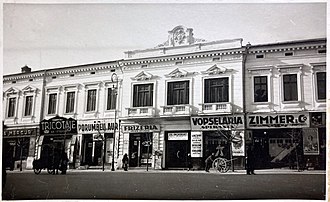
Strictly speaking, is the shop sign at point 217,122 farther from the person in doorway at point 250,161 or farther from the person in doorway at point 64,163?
the person in doorway at point 64,163

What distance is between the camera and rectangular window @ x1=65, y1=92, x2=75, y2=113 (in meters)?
4.90

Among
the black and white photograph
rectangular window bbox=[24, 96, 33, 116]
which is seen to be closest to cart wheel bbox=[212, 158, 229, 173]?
the black and white photograph

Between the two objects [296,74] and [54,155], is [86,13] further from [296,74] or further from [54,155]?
[296,74]

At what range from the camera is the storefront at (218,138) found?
459cm

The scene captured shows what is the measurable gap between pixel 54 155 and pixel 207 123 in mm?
1970

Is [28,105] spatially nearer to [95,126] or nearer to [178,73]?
[95,126]

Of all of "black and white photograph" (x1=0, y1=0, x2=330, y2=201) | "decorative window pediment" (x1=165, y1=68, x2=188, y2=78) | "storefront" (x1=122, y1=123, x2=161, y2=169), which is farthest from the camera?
"decorative window pediment" (x1=165, y1=68, x2=188, y2=78)

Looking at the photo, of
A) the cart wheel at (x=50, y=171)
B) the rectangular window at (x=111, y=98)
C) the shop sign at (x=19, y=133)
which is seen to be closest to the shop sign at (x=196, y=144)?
the rectangular window at (x=111, y=98)

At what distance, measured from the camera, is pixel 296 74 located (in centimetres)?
461

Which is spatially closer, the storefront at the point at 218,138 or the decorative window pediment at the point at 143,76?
the storefront at the point at 218,138

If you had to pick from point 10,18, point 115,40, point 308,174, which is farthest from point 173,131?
point 10,18

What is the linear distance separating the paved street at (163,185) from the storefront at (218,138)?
0.70 feet

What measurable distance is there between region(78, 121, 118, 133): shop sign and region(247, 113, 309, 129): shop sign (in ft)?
5.67

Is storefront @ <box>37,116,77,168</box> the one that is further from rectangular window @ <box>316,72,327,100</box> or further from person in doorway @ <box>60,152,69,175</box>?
rectangular window @ <box>316,72,327,100</box>
